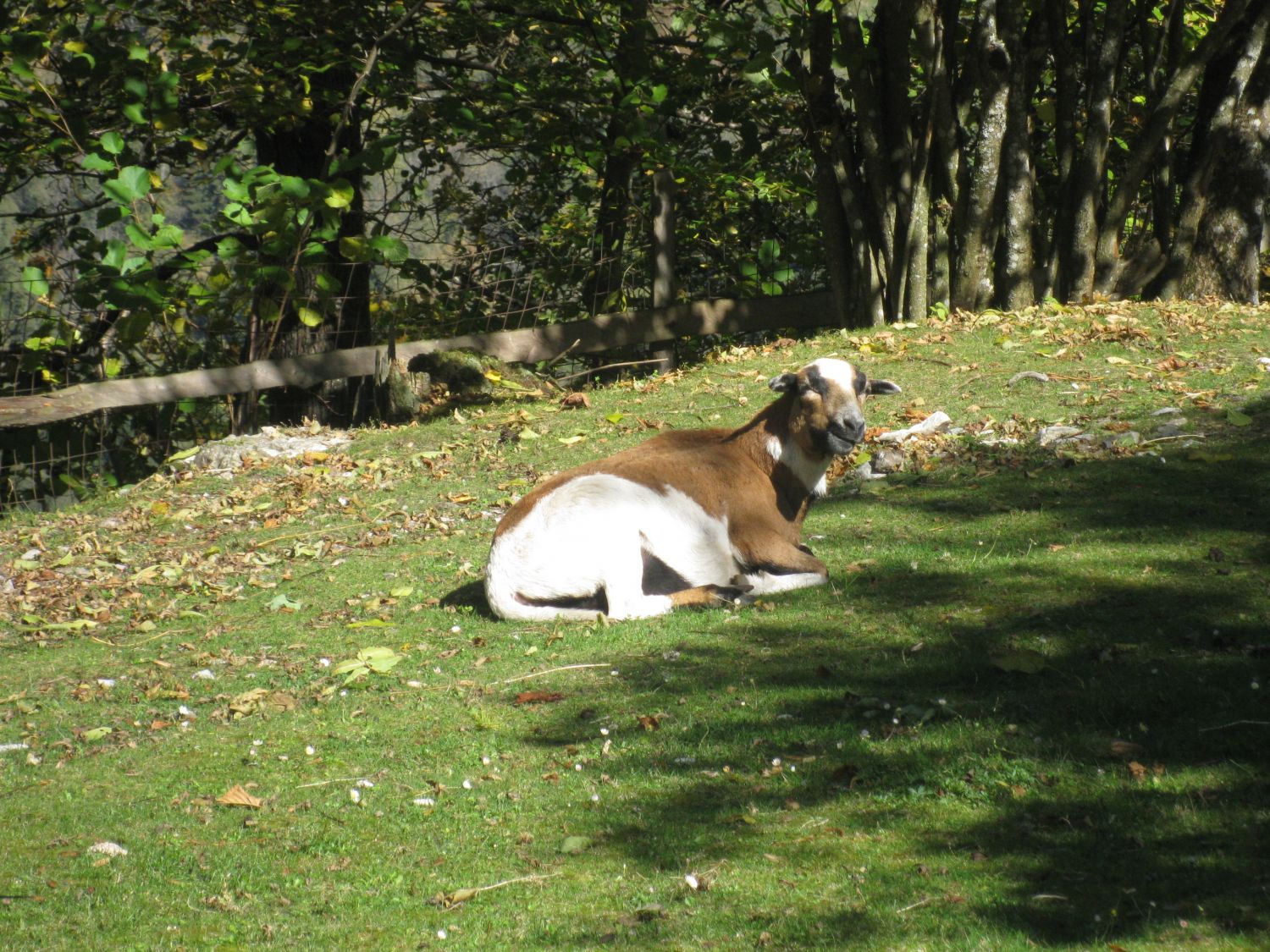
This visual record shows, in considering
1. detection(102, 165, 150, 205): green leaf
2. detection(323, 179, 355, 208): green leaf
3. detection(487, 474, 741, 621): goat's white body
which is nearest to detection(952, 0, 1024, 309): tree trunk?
detection(323, 179, 355, 208): green leaf

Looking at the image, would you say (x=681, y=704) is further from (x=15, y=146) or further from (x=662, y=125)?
(x=662, y=125)

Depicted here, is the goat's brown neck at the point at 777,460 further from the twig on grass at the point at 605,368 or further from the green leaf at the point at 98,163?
the green leaf at the point at 98,163

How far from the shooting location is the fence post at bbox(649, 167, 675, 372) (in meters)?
16.0

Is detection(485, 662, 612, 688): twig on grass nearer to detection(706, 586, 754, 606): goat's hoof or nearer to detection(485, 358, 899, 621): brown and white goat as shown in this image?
detection(485, 358, 899, 621): brown and white goat

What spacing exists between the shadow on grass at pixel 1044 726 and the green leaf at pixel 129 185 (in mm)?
7304

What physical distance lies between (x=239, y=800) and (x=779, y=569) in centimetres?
375

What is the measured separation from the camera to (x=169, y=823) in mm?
→ 5629

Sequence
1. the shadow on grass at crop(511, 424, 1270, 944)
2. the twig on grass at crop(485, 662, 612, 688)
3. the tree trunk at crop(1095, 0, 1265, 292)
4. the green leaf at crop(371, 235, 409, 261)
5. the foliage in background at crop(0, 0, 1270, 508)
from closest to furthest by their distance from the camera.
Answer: the shadow on grass at crop(511, 424, 1270, 944) → the twig on grass at crop(485, 662, 612, 688) → the green leaf at crop(371, 235, 409, 261) → the foliage in background at crop(0, 0, 1270, 508) → the tree trunk at crop(1095, 0, 1265, 292)

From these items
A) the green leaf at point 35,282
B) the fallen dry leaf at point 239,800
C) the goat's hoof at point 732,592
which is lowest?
the fallen dry leaf at point 239,800

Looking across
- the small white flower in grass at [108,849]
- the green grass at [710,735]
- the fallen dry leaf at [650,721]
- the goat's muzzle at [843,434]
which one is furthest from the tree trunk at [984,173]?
the small white flower in grass at [108,849]

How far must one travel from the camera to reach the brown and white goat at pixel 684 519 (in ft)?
26.1

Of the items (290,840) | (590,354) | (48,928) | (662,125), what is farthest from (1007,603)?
(662,125)

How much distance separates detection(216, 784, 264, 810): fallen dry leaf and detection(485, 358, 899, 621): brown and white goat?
2525mm

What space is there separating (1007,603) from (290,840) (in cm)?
388
